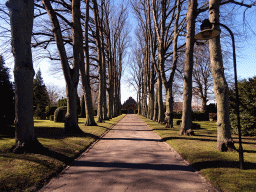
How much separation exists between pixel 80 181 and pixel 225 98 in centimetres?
589

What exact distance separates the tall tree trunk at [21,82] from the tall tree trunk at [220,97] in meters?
6.73

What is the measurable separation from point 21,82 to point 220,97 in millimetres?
7142

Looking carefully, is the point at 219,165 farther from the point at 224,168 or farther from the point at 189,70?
the point at 189,70

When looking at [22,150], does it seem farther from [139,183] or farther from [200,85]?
[200,85]

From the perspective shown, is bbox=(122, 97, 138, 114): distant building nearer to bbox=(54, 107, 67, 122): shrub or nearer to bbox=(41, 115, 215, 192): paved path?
bbox=(54, 107, 67, 122): shrub

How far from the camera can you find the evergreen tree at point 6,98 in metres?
10.1

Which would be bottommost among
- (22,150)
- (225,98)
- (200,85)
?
(22,150)

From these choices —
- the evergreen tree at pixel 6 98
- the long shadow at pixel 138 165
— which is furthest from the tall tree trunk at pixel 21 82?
the evergreen tree at pixel 6 98

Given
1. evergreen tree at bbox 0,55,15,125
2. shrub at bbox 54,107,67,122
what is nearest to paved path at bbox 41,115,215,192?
evergreen tree at bbox 0,55,15,125

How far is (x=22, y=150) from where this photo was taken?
561cm

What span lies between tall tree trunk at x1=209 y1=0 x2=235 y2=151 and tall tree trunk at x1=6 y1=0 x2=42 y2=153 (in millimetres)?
6729

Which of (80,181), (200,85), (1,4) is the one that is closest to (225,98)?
(80,181)

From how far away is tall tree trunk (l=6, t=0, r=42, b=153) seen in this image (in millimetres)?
5593

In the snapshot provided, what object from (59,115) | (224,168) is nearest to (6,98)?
(224,168)
